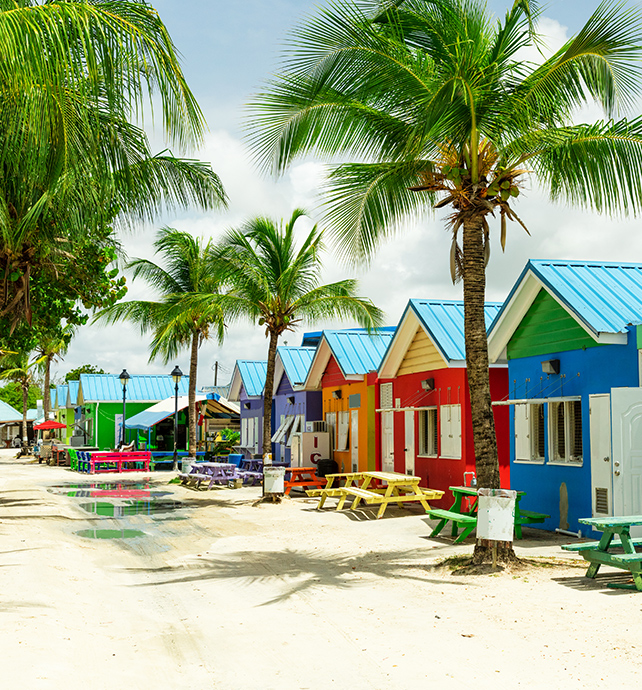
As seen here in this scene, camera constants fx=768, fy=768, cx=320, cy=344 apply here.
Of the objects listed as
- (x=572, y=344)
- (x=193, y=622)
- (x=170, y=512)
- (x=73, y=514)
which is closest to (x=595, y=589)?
(x=193, y=622)

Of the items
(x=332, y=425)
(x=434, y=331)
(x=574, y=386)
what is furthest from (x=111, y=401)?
(x=574, y=386)

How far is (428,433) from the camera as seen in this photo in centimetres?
1797

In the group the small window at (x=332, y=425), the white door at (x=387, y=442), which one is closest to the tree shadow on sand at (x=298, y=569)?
the white door at (x=387, y=442)

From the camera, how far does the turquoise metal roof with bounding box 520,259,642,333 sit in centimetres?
1169

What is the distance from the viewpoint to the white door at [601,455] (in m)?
11.1

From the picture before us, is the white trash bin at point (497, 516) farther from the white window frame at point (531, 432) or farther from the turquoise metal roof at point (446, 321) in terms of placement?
the turquoise metal roof at point (446, 321)

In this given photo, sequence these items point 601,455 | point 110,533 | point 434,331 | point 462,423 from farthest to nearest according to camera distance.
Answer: point 434,331 → point 462,423 → point 110,533 → point 601,455

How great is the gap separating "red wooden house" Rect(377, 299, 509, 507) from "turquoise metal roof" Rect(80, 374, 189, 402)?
2717 centimetres

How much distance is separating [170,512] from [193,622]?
10.0 m

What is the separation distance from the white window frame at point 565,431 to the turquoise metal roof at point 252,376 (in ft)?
63.3

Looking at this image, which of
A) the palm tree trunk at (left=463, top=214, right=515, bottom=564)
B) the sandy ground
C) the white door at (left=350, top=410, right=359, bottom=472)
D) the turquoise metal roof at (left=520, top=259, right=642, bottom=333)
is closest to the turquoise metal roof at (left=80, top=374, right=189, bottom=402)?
the white door at (left=350, top=410, right=359, bottom=472)

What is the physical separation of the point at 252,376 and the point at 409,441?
15.0 metres

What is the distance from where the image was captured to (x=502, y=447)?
16.8 metres

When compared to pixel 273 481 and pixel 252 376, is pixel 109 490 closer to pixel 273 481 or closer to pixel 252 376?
pixel 273 481
